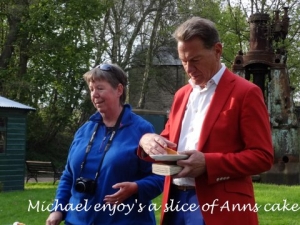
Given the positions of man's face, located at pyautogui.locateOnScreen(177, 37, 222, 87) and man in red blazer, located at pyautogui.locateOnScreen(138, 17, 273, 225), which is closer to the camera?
man in red blazer, located at pyautogui.locateOnScreen(138, 17, 273, 225)

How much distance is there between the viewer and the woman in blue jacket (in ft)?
14.0

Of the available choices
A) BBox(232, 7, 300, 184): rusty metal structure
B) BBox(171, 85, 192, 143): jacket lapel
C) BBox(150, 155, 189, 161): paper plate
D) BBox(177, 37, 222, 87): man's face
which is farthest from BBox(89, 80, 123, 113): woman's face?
BBox(232, 7, 300, 184): rusty metal structure

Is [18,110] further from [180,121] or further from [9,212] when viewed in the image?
[180,121]

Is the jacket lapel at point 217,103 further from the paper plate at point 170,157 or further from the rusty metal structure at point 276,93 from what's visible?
the rusty metal structure at point 276,93

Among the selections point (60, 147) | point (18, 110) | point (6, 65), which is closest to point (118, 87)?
point (18, 110)

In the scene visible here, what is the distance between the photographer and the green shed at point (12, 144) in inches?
808

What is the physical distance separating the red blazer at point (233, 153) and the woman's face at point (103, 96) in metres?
1.03

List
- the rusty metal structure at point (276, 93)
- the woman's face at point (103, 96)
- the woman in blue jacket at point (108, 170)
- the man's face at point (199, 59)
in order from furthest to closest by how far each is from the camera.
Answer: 1. the rusty metal structure at point (276, 93)
2. the woman's face at point (103, 96)
3. the woman in blue jacket at point (108, 170)
4. the man's face at point (199, 59)

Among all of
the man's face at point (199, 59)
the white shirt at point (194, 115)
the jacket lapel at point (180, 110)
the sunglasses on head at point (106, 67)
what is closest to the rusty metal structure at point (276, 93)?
the sunglasses on head at point (106, 67)

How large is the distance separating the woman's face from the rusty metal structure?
12.7 meters

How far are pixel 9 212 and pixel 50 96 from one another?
24398mm

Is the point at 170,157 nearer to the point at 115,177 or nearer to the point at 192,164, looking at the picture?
the point at 192,164

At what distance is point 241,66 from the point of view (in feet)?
55.4

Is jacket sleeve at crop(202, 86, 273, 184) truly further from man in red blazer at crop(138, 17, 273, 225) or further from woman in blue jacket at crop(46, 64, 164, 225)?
woman in blue jacket at crop(46, 64, 164, 225)
